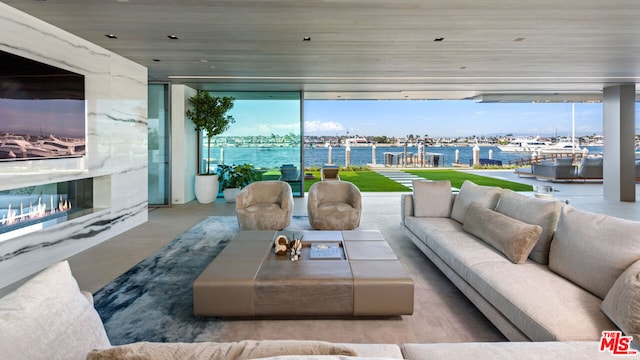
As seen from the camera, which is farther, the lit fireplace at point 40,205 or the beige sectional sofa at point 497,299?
the lit fireplace at point 40,205

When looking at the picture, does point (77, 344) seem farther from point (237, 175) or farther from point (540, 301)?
point (237, 175)

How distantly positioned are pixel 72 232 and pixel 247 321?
299 cm

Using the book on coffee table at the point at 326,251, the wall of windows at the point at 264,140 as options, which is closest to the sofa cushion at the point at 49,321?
the book on coffee table at the point at 326,251

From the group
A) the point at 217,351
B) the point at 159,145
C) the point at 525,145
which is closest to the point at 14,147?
the point at 217,351

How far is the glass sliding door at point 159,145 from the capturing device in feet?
24.6

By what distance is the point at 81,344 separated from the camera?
3.72ft

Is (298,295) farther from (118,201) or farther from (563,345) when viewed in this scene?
(118,201)

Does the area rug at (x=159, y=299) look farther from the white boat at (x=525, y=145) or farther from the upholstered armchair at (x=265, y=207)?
the white boat at (x=525, y=145)

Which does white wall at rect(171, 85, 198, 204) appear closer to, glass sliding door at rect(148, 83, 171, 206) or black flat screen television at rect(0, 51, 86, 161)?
glass sliding door at rect(148, 83, 171, 206)

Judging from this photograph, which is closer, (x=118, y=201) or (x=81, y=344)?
(x=81, y=344)

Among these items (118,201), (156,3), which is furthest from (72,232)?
(156,3)

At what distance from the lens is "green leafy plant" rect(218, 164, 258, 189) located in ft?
27.2

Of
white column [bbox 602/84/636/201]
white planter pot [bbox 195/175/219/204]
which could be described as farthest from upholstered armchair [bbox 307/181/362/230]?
white column [bbox 602/84/636/201]

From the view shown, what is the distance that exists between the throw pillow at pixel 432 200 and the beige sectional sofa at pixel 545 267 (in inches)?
32.9
